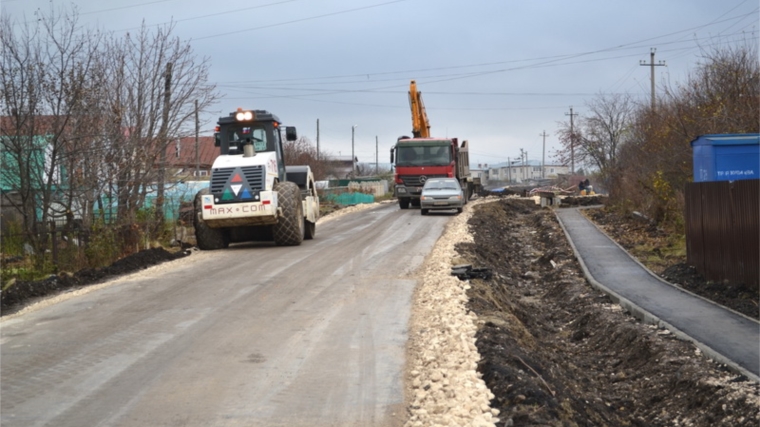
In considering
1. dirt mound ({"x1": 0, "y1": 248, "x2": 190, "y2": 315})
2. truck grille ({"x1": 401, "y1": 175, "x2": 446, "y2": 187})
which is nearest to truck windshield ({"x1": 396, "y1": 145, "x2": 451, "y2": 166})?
truck grille ({"x1": 401, "y1": 175, "x2": 446, "y2": 187})

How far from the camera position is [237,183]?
2056cm

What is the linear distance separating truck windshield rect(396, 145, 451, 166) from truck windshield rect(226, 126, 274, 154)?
18455 millimetres

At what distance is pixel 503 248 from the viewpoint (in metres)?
26.2

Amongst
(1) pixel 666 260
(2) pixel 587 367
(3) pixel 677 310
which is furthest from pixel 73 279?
(1) pixel 666 260

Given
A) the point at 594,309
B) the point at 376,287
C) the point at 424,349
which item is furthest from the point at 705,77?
the point at 424,349

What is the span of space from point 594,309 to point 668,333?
3050mm

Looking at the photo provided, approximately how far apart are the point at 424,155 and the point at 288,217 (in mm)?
19430

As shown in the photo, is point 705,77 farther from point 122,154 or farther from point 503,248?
point 122,154

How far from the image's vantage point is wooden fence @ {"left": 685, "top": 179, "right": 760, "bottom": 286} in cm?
1373

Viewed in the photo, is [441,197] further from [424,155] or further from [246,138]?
[246,138]

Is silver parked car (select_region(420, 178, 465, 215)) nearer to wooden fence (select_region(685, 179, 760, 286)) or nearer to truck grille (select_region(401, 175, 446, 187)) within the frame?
truck grille (select_region(401, 175, 446, 187))

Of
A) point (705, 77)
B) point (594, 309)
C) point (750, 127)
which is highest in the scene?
point (705, 77)

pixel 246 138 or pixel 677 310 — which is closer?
pixel 677 310

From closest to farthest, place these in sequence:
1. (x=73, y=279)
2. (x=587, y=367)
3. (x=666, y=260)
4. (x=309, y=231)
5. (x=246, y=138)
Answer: (x=587, y=367) → (x=73, y=279) → (x=666, y=260) → (x=246, y=138) → (x=309, y=231)
